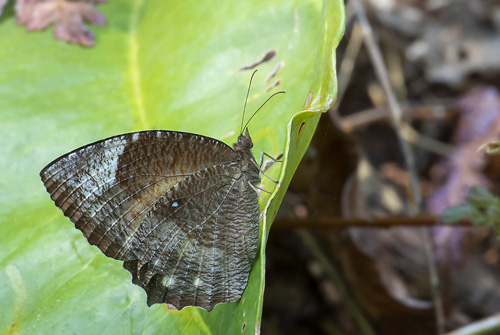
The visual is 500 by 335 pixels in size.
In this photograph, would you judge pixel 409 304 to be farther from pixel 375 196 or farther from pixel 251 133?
pixel 251 133

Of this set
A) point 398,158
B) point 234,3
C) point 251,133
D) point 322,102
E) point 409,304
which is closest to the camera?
point 322,102

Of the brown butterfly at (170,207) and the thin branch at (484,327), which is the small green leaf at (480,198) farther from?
the brown butterfly at (170,207)

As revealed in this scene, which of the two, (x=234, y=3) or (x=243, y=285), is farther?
(x=234, y=3)

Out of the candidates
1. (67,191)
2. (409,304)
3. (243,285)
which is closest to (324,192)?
(409,304)

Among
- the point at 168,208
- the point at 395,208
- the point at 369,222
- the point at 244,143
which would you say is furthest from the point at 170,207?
the point at 395,208

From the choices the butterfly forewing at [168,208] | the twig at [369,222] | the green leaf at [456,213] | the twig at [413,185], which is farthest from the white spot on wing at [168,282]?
the twig at [413,185]

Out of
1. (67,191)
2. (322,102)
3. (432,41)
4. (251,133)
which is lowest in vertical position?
(67,191)

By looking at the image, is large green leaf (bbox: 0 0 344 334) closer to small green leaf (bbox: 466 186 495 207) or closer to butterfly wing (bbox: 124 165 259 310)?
butterfly wing (bbox: 124 165 259 310)
